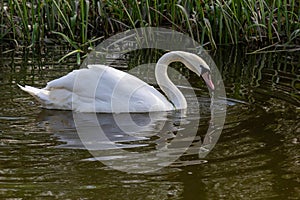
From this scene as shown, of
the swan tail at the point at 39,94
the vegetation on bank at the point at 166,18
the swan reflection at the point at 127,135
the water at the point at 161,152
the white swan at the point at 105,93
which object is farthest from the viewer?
the vegetation on bank at the point at 166,18

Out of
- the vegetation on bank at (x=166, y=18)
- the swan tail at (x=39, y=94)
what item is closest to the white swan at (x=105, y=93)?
the swan tail at (x=39, y=94)

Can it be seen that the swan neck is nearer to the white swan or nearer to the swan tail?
the white swan

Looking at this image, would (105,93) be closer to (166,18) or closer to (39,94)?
(39,94)

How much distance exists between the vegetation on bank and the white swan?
235 cm

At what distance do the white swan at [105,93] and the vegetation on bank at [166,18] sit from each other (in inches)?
92.6

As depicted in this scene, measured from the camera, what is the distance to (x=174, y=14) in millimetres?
9750

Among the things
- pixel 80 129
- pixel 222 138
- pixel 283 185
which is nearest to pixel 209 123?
pixel 222 138

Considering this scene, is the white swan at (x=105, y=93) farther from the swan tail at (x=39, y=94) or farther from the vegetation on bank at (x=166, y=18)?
the vegetation on bank at (x=166, y=18)

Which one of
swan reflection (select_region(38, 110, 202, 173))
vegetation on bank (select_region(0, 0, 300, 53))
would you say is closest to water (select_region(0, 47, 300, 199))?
swan reflection (select_region(38, 110, 202, 173))

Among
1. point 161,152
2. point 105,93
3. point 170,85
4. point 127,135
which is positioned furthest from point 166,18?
point 161,152

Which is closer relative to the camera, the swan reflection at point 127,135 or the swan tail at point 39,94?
the swan reflection at point 127,135

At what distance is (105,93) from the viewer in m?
6.59

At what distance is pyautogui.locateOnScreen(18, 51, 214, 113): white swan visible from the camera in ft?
21.5

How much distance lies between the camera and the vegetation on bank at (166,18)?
366 inches
